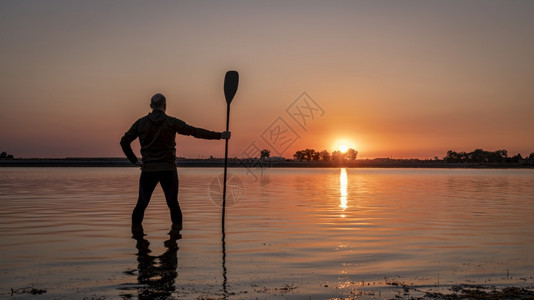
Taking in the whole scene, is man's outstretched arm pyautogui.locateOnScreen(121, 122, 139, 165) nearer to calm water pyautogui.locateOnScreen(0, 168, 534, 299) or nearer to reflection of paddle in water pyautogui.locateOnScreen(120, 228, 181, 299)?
calm water pyautogui.locateOnScreen(0, 168, 534, 299)

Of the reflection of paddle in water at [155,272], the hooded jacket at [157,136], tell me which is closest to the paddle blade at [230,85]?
the hooded jacket at [157,136]

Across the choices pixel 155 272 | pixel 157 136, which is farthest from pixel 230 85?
pixel 155 272

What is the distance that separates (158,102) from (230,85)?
7.64 ft

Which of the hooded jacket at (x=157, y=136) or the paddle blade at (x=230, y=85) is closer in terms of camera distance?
the hooded jacket at (x=157, y=136)

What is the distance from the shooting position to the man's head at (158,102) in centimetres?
986

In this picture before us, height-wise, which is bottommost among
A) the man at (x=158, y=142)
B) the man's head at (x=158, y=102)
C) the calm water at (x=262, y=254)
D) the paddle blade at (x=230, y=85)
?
the calm water at (x=262, y=254)

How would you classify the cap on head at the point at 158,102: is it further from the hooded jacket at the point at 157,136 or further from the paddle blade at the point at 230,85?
the paddle blade at the point at 230,85

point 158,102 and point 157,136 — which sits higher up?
point 158,102

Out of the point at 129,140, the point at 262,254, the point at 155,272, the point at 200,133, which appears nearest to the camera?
the point at 155,272

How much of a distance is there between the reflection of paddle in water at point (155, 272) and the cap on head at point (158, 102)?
255 cm

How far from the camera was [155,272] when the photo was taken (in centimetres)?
637

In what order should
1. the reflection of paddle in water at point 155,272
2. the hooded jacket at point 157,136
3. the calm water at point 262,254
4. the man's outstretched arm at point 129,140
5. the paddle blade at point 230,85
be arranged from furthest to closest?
1. the paddle blade at point 230,85
2. the man's outstretched arm at point 129,140
3. the hooded jacket at point 157,136
4. the calm water at point 262,254
5. the reflection of paddle in water at point 155,272

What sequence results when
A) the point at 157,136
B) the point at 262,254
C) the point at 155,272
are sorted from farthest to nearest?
the point at 157,136
the point at 262,254
the point at 155,272

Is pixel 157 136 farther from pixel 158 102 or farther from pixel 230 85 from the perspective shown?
pixel 230 85
